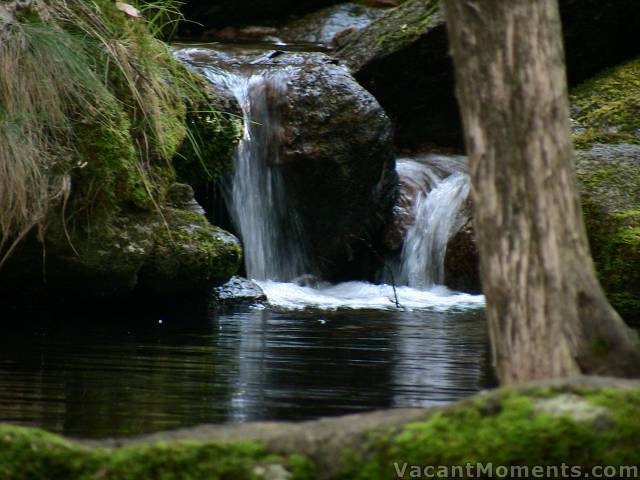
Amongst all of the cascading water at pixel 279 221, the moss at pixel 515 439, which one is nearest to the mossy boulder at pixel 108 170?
the cascading water at pixel 279 221

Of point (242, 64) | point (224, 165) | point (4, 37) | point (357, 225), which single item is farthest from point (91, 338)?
point (242, 64)

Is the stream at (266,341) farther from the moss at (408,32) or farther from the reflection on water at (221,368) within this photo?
the moss at (408,32)

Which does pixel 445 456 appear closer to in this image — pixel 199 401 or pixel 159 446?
pixel 159 446

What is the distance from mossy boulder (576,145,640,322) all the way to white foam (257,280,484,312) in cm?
136

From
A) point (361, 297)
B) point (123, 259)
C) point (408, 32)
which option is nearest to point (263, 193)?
point (361, 297)

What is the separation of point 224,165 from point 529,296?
5856 mm

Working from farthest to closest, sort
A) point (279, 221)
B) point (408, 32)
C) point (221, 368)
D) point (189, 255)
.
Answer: point (408, 32) → point (279, 221) → point (189, 255) → point (221, 368)

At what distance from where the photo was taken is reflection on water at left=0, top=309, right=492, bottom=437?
3906mm

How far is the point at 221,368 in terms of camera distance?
5008mm

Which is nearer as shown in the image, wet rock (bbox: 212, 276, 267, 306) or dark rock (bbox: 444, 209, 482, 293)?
wet rock (bbox: 212, 276, 267, 306)

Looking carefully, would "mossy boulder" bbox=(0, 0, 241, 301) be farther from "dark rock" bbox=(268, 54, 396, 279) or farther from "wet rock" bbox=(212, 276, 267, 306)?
"dark rock" bbox=(268, 54, 396, 279)

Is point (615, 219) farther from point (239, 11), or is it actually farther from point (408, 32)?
point (239, 11)

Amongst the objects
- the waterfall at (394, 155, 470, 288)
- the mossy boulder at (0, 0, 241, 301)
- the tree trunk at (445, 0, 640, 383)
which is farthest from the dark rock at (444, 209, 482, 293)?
the tree trunk at (445, 0, 640, 383)

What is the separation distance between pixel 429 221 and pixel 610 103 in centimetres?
222
